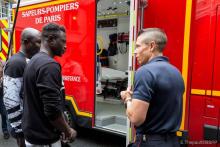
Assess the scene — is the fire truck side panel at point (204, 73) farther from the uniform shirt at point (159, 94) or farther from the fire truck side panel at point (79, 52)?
the fire truck side panel at point (79, 52)

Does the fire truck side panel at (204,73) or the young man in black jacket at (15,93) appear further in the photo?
the fire truck side panel at (204,73)

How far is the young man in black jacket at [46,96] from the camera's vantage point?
2229mm

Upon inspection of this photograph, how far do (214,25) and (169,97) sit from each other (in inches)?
63.5

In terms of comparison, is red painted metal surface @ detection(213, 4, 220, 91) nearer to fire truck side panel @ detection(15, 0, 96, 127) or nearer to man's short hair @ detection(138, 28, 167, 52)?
man's short hair @ detection(138, 28, 167, 52)

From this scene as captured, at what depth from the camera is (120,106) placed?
6383 mm

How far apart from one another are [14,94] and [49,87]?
87 centimetres

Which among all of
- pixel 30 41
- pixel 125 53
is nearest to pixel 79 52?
pixel 30 41

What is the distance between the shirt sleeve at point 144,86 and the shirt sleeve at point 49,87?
1.99 feet

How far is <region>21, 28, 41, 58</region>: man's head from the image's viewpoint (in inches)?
125

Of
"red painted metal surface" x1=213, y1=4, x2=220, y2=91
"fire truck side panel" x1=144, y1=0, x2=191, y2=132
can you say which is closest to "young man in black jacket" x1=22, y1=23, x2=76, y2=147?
"fire truck side panel" x1=144, y1=0, x2=191, y2=132

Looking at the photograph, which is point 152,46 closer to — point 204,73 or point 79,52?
point 204,73

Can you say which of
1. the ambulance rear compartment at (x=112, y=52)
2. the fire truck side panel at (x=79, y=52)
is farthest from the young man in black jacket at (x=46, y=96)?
the ambulance rear compartment at (x=112, y=52)

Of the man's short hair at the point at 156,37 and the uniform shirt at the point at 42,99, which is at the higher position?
the man's short hair at the point at 156,37

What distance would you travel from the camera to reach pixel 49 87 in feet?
7.26
